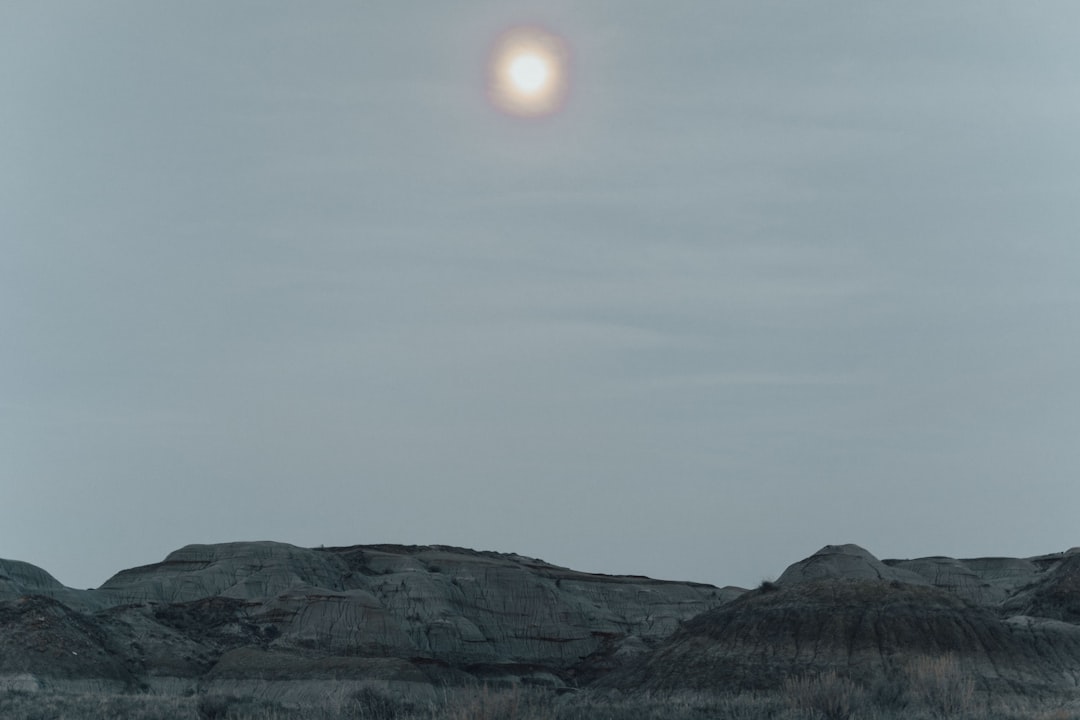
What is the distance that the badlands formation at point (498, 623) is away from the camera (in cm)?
7338

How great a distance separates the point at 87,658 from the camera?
83.2 meters

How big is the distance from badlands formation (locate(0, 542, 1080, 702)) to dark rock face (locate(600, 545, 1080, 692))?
0.42 feet

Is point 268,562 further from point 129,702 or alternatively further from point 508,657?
A: point 129,702

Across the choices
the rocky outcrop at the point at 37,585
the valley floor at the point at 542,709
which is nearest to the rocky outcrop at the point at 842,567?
the rocky outcrop at the point at 37,585

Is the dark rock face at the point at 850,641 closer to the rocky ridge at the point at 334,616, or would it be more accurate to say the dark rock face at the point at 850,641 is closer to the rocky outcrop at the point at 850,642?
the rocky outcrop at the point at 850,642

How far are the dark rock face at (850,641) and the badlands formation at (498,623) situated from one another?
0.42 feet

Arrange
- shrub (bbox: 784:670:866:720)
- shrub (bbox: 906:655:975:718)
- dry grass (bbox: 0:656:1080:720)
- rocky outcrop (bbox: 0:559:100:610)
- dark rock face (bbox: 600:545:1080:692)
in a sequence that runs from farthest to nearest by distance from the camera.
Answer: rocky outcrop (bbox: 0:559:100:610), dark rock face (bbox: 600:545:1080:692), shrub (bbox: 906:655:975:718), shrub (bbox: 784:670:866:720), dry grass (bbox: 0:656:1080:720)

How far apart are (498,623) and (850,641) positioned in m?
62.1

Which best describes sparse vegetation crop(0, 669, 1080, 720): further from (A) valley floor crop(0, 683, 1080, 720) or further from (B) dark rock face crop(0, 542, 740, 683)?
(B) dark rock face crop(0, 542, 740, 683)

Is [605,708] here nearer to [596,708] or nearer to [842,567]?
[596,708]

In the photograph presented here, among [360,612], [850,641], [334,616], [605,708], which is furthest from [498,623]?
[605,708]

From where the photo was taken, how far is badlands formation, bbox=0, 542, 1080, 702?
73.4m

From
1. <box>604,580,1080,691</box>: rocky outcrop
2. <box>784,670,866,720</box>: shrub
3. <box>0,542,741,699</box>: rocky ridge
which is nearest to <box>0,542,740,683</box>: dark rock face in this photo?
<box>0,542,741,699</box>: rocky ridge

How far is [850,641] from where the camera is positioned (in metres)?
73.5
